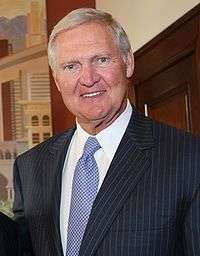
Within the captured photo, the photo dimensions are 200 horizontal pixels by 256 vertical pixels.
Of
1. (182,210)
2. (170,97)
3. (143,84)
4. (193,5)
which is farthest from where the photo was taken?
(143,84)

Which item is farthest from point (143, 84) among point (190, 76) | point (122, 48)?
point (122, 48)

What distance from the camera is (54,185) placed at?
1.46 meters

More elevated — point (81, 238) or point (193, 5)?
point (193, 5)

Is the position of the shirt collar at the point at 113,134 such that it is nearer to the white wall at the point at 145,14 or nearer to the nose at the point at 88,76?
the nose at the point at 88,76

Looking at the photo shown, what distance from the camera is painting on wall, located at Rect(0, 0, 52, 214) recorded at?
11.0 feet

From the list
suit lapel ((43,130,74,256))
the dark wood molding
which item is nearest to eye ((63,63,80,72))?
suit lapel ((43,130,74,256))

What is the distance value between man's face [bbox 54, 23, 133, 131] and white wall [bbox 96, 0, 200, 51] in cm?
101

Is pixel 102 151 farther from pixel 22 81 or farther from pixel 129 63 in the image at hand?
pixel 22 81

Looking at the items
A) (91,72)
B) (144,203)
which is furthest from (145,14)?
(144,203)

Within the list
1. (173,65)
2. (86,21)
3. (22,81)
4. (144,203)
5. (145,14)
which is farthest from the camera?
(22,81)

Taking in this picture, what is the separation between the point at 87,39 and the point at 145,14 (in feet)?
5.10

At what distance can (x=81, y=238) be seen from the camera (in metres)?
1.34

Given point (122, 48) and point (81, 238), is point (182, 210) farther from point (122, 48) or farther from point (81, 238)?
point (122, 48)

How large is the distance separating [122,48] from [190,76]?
1.06 meters
